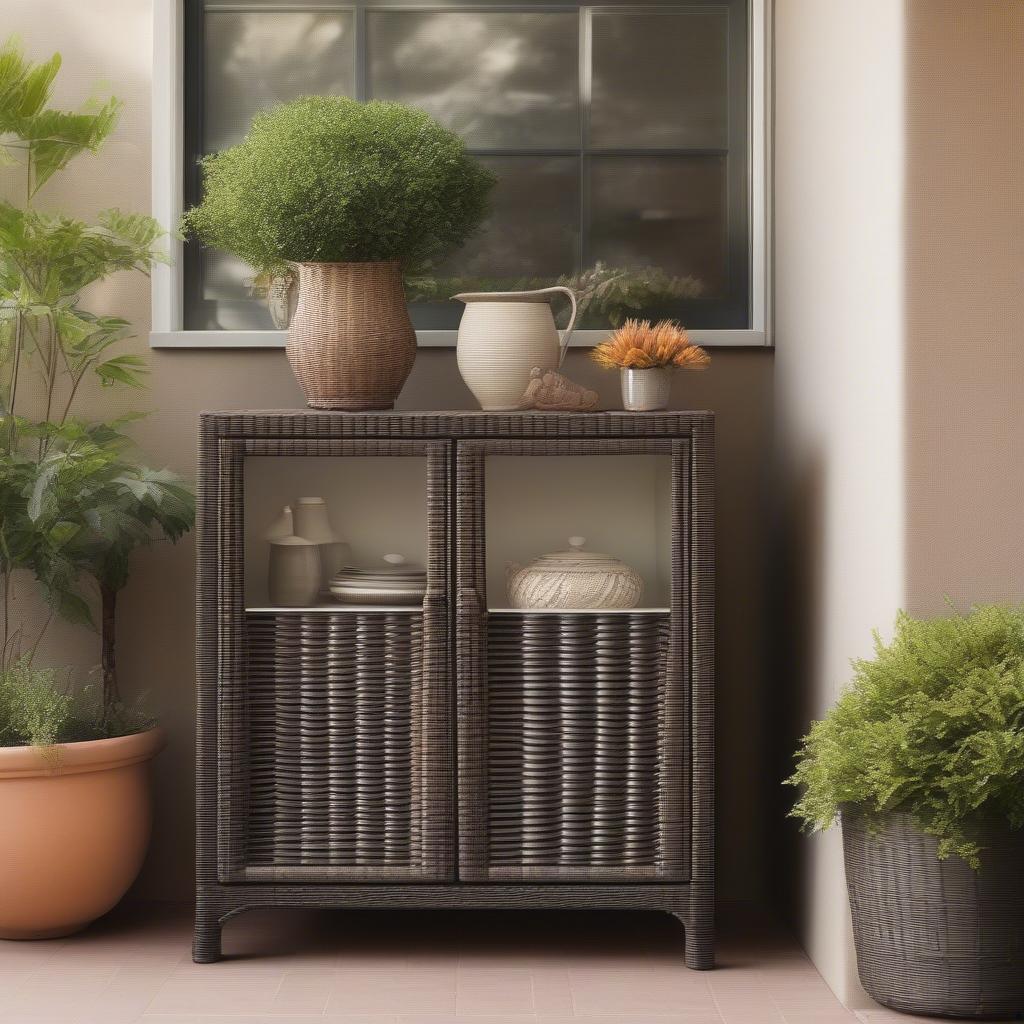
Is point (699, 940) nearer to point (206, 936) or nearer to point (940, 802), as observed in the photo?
point (940, 802)

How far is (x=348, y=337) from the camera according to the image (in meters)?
2.77

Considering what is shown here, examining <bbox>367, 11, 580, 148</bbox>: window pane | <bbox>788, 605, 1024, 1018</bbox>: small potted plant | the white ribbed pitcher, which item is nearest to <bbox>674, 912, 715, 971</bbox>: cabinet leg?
<bbox>788, 605, 1024, 1018</bbox>: small potted plant

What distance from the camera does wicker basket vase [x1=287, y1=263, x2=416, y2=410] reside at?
2.77 metres

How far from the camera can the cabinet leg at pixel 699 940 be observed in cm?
268

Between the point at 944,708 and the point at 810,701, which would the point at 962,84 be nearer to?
the point at 944,708

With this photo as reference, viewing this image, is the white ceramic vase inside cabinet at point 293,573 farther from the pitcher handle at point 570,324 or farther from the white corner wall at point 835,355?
the white corner wall at point 835,355

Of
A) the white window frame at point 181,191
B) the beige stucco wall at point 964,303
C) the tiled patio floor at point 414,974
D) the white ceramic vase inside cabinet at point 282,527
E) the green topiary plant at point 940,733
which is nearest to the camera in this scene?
the green topiary plant at point 940,733

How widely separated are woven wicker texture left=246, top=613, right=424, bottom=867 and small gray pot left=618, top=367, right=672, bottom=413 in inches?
26.5

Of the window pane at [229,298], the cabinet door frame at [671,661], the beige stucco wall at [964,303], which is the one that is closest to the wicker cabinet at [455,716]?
the cabinet door frame at [671,661]

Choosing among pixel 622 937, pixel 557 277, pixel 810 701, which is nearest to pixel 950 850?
pixel 810 701

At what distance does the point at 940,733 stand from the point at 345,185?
1.59m

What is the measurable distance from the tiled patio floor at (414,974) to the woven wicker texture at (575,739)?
0.25 meters

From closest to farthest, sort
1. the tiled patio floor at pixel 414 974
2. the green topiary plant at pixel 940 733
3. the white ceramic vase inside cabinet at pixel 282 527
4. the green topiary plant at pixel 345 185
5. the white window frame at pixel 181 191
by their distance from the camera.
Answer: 1. the green topiary plant at pixel 940 733
2. the tiled patio floor at pixel 414 974
3. the green topiary plant at pixel 345 185
4. the white ceramic vase inside cabinet at pixel 282 527
5. the white window frame at pixel 181 191

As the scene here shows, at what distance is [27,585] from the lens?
319 centimetres
